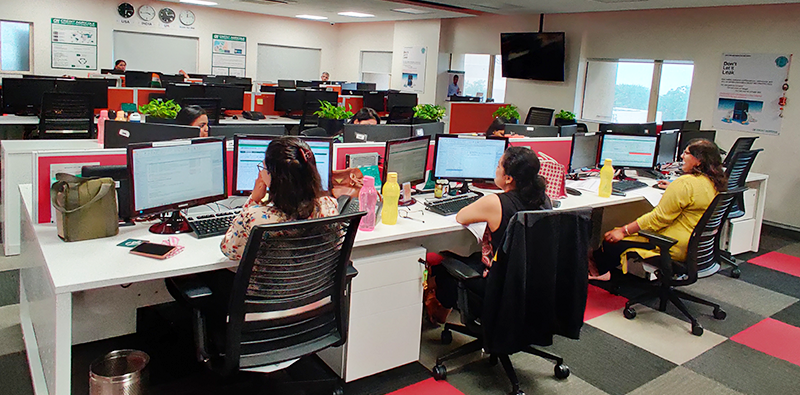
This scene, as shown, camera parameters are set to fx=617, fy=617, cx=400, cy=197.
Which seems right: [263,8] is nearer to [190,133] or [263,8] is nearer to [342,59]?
[342,59]

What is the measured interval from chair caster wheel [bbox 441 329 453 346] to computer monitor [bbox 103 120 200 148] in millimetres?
1611

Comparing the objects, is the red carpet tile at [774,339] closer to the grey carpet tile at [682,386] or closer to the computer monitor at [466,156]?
the grey carpet tile at [682,386]

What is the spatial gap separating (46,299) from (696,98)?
694cm

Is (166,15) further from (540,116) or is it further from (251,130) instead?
(251,130)

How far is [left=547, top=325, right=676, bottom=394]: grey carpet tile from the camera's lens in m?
2.88

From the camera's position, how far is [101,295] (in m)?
2.77

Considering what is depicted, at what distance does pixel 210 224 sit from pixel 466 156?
5.72ft

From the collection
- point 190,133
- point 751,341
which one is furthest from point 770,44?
point 190,133

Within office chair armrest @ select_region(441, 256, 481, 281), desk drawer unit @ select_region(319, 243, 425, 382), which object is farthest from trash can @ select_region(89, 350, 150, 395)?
office chair armrest @ select_region(441, 256, 481, 281)

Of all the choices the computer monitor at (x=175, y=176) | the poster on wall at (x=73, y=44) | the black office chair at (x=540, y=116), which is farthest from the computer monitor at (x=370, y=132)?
the poster on wall at (x=73, y=44)

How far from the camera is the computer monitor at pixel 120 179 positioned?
246cm

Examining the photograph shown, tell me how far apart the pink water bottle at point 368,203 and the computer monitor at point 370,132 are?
105 centimetres

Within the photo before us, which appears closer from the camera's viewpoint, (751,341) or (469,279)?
(469,279)

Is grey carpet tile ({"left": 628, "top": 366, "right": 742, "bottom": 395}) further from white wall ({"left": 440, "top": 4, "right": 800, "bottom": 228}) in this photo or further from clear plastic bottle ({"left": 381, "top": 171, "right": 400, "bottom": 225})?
white wall ({"left": 440, "top": 4, "right": 800, "bottom": 228})
